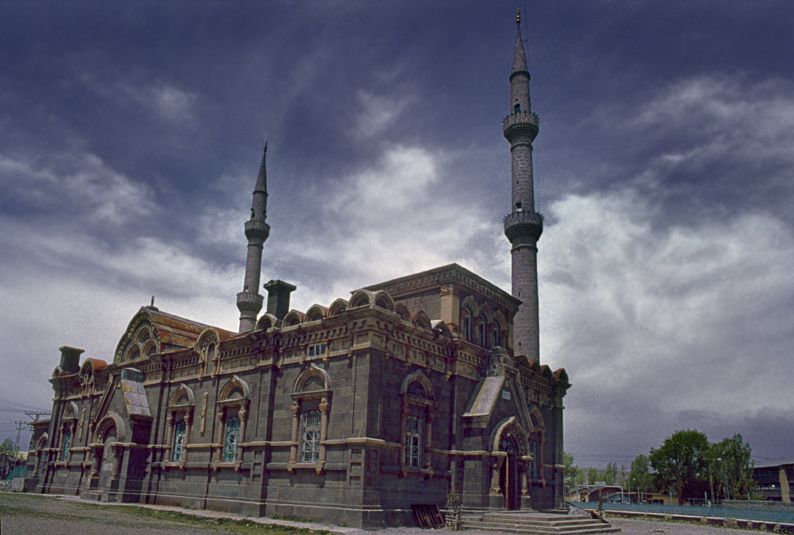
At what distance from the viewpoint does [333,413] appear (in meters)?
21.1

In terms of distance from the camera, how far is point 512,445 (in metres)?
24.9

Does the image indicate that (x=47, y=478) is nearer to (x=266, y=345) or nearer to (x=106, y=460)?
(x=106, y=460)

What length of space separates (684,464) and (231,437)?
5660 cm

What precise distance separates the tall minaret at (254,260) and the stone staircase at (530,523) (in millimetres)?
33297

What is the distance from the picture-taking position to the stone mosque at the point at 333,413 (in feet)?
68.1

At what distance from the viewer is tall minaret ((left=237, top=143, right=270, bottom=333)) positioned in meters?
52.1

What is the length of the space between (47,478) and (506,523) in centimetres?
2573

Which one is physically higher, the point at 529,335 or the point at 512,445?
the point at 529,335

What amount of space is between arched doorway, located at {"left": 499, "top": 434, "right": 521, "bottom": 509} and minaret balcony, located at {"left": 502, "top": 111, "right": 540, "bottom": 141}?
25580mm

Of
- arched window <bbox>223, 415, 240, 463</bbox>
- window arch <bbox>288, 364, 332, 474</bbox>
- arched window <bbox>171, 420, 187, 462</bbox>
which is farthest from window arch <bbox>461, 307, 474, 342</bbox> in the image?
arched window <bbox>171, 420, 187, 462</bbox>

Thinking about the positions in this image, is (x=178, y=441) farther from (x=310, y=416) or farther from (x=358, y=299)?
(x=358, y=299)

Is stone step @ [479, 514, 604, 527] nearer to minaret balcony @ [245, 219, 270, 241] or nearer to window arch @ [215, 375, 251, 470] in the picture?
window arch @ [215, 375, 251, 470]

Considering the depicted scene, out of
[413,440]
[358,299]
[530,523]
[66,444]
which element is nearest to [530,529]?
[530,523]

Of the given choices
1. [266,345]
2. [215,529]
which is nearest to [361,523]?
[215,529]
